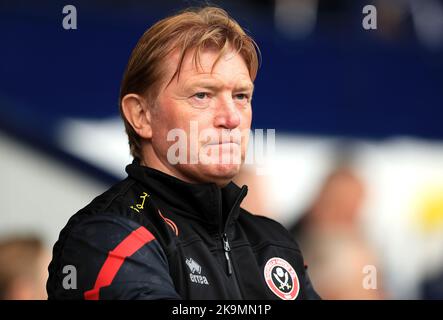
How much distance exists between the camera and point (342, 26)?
3863mm

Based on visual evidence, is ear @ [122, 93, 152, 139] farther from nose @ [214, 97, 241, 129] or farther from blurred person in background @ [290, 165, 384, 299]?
blurred person in background @ [290, 165, 384, 299]

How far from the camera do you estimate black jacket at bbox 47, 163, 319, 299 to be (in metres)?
1.65

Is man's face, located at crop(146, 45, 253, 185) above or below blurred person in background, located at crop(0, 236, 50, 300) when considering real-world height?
above

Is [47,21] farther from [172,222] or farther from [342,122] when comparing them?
[172,222]

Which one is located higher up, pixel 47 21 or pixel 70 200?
pixel 47 21

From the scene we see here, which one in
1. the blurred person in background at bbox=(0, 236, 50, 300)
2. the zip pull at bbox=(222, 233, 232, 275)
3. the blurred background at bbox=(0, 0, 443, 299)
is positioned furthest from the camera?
the blurred background at bbox=(0, 0, 443, 299)

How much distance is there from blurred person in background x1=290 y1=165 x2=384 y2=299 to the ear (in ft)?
5.44

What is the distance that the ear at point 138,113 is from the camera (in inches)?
78.5

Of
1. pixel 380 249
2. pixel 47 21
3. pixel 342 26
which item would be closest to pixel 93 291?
pixel 47 21

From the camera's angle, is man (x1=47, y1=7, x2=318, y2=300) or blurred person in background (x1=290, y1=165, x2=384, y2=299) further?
blurred person in background (x1=290, y1=165, x2=384, y2=299)

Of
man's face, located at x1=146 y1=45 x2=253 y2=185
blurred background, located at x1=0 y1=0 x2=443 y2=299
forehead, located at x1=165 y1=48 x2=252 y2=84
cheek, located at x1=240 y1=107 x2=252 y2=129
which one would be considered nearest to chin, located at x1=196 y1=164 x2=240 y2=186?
man's face, located at x1=146 y1=45 x2=253 y2=185

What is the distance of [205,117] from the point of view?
6.18ft

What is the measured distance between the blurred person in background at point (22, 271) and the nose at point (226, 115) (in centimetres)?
148

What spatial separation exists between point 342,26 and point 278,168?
2.50ft
